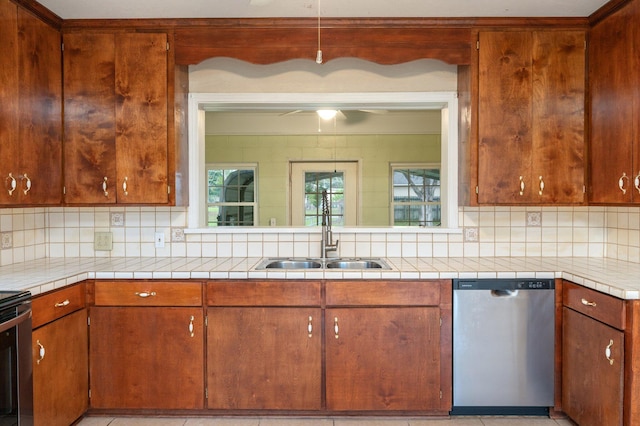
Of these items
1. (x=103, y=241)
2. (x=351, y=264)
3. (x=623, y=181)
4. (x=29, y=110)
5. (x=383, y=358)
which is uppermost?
(x=29, y=110)

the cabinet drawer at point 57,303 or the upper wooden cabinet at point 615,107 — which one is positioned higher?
the upper wooden cabinet at point 615,107

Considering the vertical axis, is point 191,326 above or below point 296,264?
below

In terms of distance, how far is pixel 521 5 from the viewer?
2277 millimetres

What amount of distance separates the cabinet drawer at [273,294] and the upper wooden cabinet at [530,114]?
1.14 metres

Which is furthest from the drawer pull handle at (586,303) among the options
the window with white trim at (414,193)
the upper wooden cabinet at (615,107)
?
the window with white trim at (414,193)

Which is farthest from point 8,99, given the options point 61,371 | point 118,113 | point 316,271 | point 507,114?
point 507,114

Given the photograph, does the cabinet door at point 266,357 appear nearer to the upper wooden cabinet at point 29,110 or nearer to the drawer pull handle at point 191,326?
the drawer pull handle at point 191,326

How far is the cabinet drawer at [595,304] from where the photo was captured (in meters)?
1.80

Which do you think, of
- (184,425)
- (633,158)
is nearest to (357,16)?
(633,158)

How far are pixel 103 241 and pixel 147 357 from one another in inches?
36.8

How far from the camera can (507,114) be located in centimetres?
241

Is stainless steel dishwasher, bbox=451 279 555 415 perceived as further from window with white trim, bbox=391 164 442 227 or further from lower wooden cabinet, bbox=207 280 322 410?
window with white trim, bbox=391 164 442 227

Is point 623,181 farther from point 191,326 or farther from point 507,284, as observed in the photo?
point 191,326

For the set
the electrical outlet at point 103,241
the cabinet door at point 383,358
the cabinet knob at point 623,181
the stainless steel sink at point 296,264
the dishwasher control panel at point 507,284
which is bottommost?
the cabinet door at point 383,358
